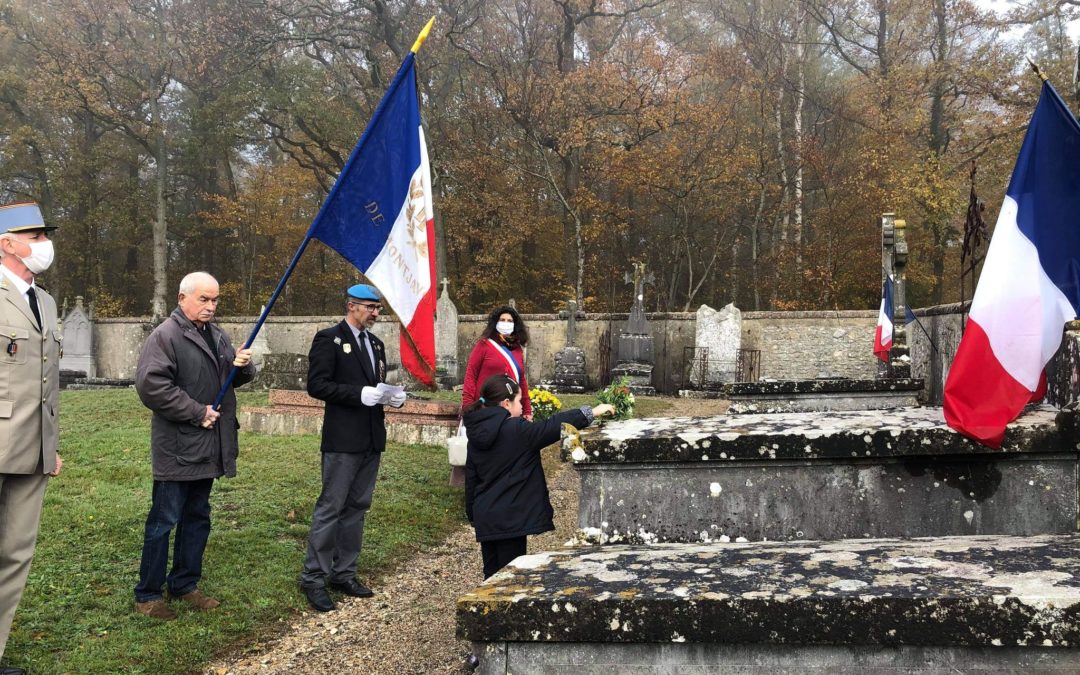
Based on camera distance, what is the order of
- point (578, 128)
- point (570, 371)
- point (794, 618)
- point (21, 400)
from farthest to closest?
point (578, 128)
point (570, 371)
point (21, 400)
point (794, 618)

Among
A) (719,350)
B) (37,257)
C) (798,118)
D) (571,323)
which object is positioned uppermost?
(798,118)

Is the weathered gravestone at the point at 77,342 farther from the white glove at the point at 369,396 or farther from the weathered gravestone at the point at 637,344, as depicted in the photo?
the white glove at the point at 369,396

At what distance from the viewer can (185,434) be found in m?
4.32

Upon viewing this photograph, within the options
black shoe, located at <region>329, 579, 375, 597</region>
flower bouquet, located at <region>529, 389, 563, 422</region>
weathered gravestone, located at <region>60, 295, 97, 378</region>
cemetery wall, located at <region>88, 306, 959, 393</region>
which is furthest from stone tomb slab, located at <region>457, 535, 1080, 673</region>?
weathered gravestone, located at <region>60, 295, 97, 378</region>

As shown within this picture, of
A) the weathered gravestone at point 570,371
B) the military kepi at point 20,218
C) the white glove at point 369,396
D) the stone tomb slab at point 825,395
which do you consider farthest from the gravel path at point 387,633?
the weathered gravestone at point 570,371

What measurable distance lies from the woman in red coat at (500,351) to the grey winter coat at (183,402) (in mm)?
1842

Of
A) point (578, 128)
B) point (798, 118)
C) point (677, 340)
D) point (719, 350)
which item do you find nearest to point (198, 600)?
point (719, 350)

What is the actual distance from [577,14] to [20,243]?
79.5 ft

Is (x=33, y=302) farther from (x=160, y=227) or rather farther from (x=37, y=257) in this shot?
(x=160, y=227)

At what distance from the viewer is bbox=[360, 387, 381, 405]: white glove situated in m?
4.66

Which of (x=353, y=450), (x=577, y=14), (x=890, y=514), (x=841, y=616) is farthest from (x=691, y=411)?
(x=577, y=14)

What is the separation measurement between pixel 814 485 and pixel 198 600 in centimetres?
350

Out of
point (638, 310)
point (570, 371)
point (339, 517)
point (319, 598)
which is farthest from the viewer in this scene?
point (638, 310)

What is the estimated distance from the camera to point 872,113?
79.5 feet
